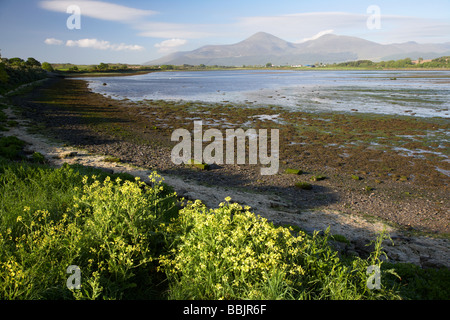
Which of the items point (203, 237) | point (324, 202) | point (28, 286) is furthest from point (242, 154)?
point (28, 286)

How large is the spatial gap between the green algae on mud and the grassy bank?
7.09 m

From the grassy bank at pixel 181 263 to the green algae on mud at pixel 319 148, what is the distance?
709cm

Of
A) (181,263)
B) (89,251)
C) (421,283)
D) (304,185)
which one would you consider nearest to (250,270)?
(181,263)

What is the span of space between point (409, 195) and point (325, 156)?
577 centimetres

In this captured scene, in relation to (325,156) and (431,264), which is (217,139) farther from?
(431,264)

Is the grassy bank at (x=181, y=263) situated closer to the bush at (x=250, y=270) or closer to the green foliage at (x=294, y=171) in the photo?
the bush at (x=250, y=270)

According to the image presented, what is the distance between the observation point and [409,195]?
13094 millimetres

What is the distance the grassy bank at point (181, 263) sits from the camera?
4348mm

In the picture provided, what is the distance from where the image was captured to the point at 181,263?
4.95 m

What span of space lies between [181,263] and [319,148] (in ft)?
54.6

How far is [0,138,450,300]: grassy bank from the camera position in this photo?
4348 mm

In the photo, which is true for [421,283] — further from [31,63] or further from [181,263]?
[31,63]

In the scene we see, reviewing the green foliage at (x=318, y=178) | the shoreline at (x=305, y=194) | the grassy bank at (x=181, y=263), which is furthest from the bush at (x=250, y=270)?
the green foliage at (x=318, y=178)

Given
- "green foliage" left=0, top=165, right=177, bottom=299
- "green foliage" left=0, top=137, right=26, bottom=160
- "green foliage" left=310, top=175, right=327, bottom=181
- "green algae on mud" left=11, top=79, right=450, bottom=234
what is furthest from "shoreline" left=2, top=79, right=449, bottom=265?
"green foliage" left=0, top=165, right=177, bottom=299
